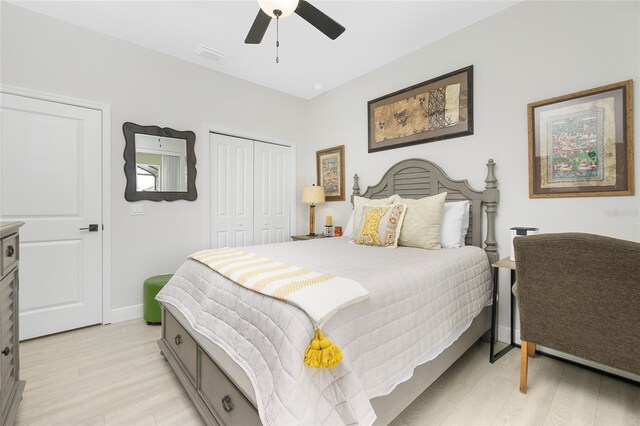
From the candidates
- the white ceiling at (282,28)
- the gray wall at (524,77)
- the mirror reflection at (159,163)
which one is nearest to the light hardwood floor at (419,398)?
the gray wall at (524,77)

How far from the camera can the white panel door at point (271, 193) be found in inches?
151

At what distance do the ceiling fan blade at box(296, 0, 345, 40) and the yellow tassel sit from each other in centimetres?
187

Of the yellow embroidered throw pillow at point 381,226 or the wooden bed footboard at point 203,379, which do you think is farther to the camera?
the yellow embroidered throw pillow at point 381,226

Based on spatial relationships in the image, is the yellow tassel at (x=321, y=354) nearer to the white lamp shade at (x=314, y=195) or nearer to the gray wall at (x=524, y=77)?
the gray wall at (x=524, y=77)

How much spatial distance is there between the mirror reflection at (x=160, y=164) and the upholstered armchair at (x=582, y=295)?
312 cm

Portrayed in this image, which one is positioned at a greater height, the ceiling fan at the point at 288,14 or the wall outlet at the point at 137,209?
the ceiling fan at the point at 288,14

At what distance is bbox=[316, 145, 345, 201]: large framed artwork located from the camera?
381 centimetres

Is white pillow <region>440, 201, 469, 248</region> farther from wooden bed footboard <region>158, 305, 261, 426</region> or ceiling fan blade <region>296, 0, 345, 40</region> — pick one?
wooden bed footboard <region>158, 305, 261, 426</region>

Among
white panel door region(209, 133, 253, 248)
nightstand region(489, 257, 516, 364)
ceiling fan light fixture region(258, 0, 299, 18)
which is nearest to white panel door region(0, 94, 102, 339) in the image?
white panel door region(209, 133, 253, 248)

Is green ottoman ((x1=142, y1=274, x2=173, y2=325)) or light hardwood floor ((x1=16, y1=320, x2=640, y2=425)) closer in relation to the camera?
light hardwood floor ((x1=16, y1=320, x2=640, y2=425))

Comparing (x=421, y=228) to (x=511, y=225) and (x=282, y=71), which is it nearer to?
(x=511, y=225)

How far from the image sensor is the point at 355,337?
3.72 feet

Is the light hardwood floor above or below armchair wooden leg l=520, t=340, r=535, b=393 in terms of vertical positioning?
below

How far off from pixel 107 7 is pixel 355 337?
315cm
